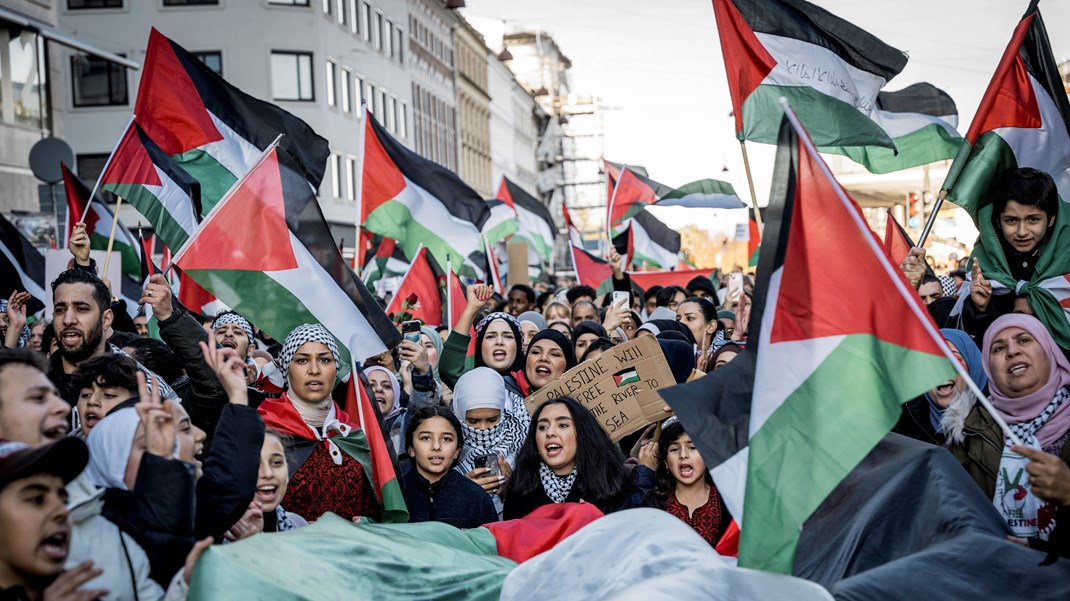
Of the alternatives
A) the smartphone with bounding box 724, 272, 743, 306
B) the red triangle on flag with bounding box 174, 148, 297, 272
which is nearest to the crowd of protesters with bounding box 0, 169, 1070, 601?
the red triangle on flag with bounding box 174, 148, 297, 272

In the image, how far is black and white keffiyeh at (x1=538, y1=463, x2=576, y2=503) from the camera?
612 centimetres

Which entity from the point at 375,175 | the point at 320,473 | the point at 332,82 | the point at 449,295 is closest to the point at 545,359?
the point at 449,295

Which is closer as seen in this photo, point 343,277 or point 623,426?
point 343,277

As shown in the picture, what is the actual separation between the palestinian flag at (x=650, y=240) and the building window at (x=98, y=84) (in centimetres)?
2764

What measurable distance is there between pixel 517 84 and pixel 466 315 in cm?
8432

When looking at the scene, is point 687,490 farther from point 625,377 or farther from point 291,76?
point 291,76

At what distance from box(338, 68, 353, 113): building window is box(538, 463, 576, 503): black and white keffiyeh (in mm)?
40818

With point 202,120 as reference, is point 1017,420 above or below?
below

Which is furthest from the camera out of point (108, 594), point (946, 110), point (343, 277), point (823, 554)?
point (946, 110)

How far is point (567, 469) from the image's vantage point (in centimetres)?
621

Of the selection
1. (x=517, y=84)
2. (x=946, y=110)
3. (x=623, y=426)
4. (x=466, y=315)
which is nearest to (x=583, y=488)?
(x=623, y=426)

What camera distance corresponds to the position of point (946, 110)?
30.2 ft

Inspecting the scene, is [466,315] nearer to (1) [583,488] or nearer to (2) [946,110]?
(1) [583,488]

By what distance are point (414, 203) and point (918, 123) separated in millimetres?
4511
